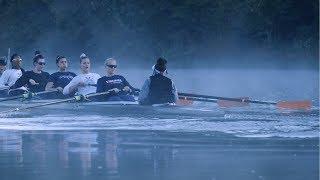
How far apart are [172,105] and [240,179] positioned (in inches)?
351

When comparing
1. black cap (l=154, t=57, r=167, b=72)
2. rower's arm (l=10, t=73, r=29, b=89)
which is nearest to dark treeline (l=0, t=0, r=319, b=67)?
rower's arm (l=10, t=73, r=29, b=89)

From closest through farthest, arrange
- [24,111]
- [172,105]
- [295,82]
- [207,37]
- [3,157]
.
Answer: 1. [3,157]
2. [172,105]
3. [24,111]
4. [295,82]
5. [207,37]

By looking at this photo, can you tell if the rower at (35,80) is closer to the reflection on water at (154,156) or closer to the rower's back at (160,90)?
the rower's back at (160,90)

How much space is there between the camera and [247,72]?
48.6 m

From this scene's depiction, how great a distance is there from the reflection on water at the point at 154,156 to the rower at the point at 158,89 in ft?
11.3

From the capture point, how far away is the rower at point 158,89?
62.8 feet

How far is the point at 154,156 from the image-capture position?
12.3 meters

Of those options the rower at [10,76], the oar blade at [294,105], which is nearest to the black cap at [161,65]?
the oar blade at [294,105]

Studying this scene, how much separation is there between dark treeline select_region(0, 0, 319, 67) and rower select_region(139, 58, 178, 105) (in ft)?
93.9

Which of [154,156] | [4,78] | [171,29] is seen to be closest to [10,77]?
[4,78]

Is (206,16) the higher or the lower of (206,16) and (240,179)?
the higher

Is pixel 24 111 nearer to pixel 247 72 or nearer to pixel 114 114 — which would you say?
pixel 114 114

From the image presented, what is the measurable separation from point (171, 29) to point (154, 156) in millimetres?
42314

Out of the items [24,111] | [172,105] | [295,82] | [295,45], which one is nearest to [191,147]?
[172,105]
